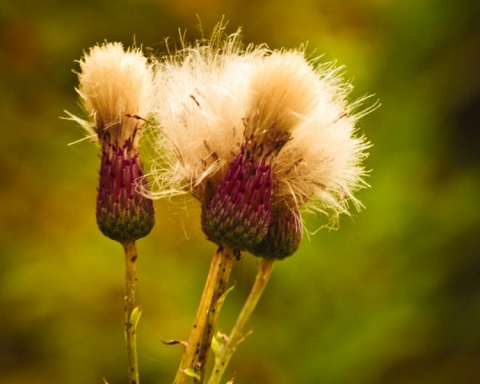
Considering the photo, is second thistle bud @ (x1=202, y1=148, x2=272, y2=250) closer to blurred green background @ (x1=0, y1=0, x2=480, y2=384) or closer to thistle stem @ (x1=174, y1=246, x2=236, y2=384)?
thistle stem @ (x1=174, y1=246, x2=236, y2=384)

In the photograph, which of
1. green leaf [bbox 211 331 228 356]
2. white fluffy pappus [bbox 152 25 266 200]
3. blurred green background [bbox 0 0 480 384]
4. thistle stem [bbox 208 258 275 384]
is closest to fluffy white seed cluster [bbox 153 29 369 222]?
white fluffy pappus [bbox 152 25 266 200]

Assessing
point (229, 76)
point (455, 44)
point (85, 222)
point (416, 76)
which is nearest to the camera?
point (229, 76)

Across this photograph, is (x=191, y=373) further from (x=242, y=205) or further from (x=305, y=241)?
(x=305, y=241)

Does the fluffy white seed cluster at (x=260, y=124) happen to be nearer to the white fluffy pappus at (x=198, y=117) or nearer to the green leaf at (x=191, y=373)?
the white fluffy pappus at (x=198, y=117)

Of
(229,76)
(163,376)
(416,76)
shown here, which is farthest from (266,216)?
(416,76)

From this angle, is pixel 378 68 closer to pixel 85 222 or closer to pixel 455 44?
pixel 455 44

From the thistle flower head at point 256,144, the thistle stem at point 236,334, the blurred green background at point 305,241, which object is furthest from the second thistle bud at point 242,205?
the blurred green background at point 305,241
